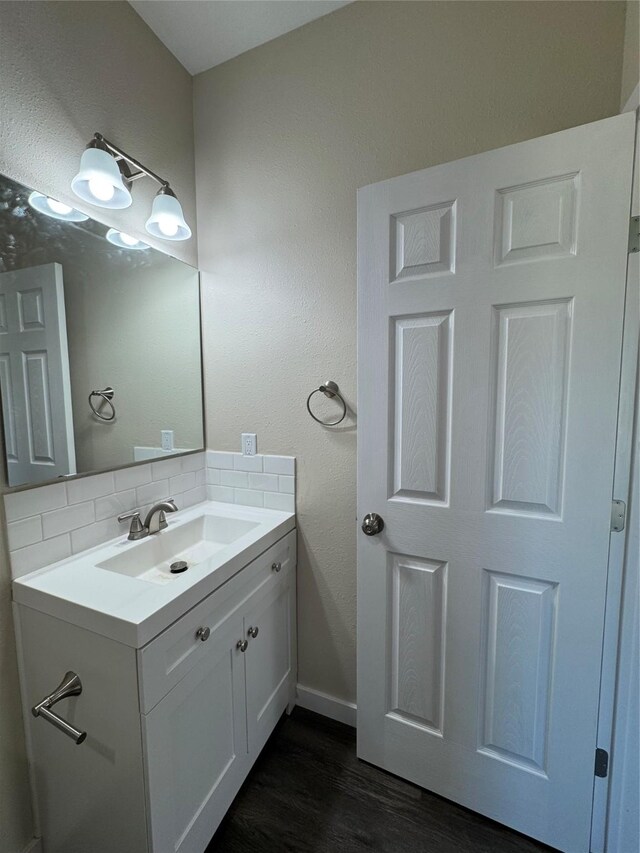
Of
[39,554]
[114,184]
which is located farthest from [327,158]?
[39,554]

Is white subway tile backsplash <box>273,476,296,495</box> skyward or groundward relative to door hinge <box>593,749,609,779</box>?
skyward

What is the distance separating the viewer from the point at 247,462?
64.7 inches

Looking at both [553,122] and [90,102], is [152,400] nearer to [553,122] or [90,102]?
[90,102]

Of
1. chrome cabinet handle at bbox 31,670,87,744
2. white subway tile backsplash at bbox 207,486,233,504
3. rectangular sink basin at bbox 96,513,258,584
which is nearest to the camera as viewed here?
chrome cabinet handle at bbox 31,670,87,744

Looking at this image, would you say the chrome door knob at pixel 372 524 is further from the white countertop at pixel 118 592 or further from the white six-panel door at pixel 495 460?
the white countertop at pixel 118 592

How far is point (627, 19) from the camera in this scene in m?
0.98

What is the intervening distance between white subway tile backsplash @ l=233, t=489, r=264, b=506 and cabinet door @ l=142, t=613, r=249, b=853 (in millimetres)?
541

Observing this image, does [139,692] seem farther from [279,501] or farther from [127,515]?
[279,501]

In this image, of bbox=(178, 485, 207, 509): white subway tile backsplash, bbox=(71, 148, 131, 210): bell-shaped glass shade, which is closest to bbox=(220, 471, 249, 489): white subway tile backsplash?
bbox=(178, 485, 207, 509): white subway tile backsplash

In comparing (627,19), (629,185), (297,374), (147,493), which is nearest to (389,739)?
(147,493)

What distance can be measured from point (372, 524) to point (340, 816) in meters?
0.96

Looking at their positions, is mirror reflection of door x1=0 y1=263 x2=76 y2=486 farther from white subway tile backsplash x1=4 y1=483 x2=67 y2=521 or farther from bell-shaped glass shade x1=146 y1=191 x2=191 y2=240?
bell-shaped glass shade x1=146 y1=191 x2=191 y2=240

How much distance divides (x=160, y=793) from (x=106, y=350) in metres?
1.29

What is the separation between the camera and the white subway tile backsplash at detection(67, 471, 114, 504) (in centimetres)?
115
